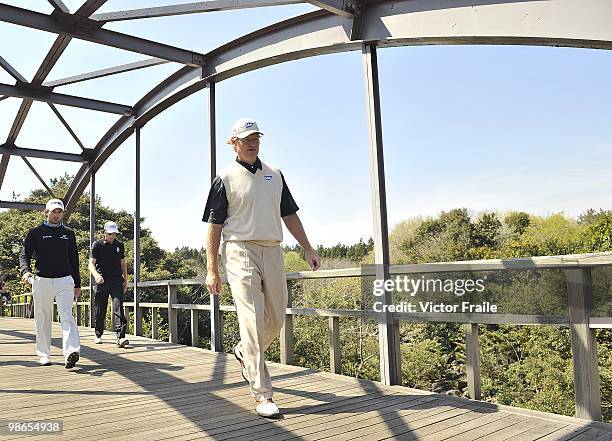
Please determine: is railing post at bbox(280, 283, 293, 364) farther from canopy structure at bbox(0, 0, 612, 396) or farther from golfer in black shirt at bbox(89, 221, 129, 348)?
golfer in black shirt at bbox(89, 221, 129, 348)

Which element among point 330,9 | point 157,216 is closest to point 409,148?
point 157,216

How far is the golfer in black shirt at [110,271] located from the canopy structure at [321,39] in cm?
136

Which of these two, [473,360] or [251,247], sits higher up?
[251,247]

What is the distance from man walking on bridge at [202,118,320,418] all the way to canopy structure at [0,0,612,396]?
102 cm

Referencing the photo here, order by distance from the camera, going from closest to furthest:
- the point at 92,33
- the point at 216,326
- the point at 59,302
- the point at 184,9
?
1. the point at 59,302
2. the point at 184,9
3. the point at 92,33
4. the point at 216,326

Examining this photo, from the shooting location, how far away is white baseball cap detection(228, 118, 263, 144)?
2.88 m

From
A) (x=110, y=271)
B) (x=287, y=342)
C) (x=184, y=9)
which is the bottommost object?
(x=287, y=342)

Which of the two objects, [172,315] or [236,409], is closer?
[236,409]

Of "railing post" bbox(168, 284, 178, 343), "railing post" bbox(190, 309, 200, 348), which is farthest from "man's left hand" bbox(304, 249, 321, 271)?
"railing post" bbox(168, 284, 178, 343)

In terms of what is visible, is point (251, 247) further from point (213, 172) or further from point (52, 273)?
point (213, 172)

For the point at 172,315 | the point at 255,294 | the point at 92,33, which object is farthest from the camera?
the point at 172,315

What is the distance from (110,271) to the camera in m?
5.84

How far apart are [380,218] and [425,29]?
1.29m

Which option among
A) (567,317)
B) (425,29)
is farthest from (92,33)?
(567,317)
